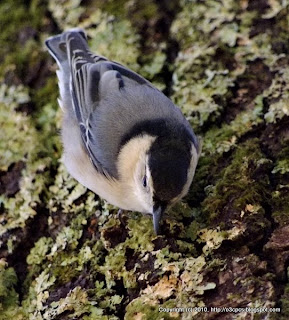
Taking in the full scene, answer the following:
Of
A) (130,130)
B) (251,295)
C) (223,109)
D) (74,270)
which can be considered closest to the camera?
(251,295)

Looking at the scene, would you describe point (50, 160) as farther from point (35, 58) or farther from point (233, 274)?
point (233, 274)

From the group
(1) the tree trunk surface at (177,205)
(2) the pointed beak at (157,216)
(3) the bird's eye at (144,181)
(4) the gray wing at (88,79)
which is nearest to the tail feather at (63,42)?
(4) the gray wing at (88,79)

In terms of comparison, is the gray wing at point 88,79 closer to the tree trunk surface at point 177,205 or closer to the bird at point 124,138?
the bird at point 124,138

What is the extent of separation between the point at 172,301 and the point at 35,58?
2.28 m

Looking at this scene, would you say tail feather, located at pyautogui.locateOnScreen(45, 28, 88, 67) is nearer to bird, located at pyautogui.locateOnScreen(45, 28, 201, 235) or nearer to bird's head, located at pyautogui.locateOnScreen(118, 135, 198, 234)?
bird, located at pyautogui.locateOnScreen(45, 28, 201, 235)

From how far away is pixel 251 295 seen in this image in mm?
2438

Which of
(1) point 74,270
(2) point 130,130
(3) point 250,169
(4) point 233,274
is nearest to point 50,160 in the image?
(2) point 130,130

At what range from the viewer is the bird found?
9.33 ft

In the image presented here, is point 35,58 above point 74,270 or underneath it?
above

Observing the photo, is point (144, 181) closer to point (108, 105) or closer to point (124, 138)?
point (124, 138)

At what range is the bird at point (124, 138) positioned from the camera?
9.33 ft

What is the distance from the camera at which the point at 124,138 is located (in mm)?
3217

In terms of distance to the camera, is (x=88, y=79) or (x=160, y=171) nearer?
(x=160, y=171)

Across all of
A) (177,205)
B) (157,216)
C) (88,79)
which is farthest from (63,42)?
(157,216)
